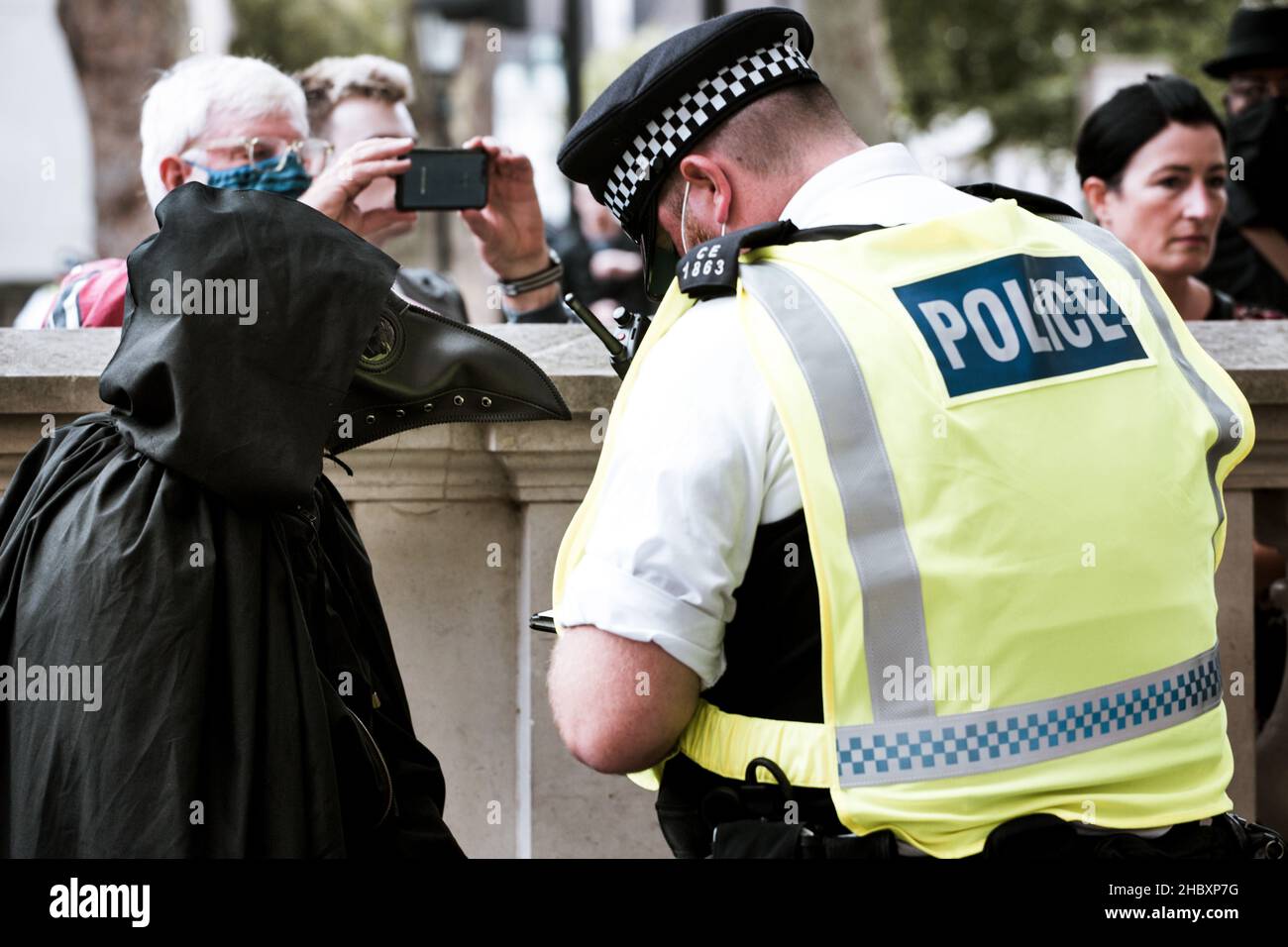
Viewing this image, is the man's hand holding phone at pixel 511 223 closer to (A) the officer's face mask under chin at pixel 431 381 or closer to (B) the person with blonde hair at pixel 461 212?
(B) the person with blonde hair at pixel 461 212

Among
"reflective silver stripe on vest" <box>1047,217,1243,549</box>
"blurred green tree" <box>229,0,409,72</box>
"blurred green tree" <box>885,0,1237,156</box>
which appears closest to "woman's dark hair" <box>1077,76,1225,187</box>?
"reflective silver stripe on vest" <box>1047,217,1243,549</box>

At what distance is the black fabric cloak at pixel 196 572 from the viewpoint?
2117 mm

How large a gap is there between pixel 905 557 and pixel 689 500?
27 centimetres

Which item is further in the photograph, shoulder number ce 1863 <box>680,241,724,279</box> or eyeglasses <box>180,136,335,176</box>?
eyeglasses <box>180,136,335,176</box>

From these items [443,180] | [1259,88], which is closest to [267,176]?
[443,180]

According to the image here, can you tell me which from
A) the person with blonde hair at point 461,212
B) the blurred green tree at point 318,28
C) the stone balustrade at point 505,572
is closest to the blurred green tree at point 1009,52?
the blurred green tree at point 318,28

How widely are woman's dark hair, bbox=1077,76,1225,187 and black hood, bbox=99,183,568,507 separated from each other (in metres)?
2.72

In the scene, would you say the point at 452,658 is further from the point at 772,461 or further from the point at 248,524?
the point at 772,461

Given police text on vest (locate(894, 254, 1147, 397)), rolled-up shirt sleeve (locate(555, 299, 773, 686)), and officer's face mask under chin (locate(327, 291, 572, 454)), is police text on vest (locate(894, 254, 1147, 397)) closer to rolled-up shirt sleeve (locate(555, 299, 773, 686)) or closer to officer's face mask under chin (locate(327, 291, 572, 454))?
rolled-up shirt sleeve (locate(555, 299, 773, 686))

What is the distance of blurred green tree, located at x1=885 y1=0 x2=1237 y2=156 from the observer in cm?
2142

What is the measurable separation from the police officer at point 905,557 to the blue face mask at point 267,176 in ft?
5.41

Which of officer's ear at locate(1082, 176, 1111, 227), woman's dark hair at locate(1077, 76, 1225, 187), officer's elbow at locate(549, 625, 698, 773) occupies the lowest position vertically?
officer's elbow at locate(549, 625, 698, 773)
